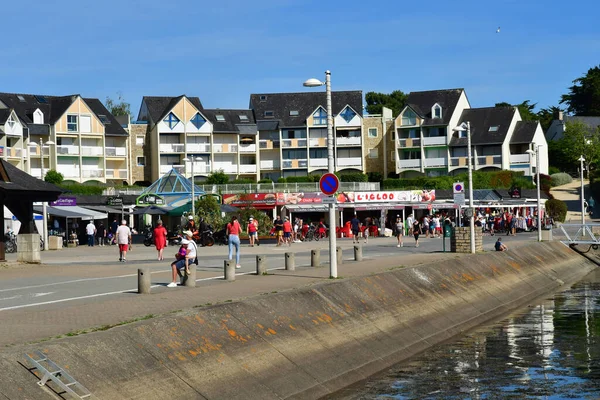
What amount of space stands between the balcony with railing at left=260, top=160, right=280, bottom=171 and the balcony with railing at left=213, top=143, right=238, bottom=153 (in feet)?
14.3

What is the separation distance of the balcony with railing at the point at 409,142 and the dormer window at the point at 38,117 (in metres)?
41.2

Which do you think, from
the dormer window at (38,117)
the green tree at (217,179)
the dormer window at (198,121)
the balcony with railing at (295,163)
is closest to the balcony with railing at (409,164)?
the balcony with railing at (295,163)

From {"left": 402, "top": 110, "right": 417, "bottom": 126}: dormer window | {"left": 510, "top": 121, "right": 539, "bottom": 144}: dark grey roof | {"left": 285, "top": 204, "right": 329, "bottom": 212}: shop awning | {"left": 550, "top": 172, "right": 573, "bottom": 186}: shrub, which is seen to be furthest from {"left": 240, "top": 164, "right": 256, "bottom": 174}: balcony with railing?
{"left": 285, "top": 204, "right": 329, "bottom": 212}: shop awning

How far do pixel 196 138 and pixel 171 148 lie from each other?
351 centimetres

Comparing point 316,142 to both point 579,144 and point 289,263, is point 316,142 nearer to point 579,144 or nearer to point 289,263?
point 579,144

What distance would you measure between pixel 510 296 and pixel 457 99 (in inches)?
3220

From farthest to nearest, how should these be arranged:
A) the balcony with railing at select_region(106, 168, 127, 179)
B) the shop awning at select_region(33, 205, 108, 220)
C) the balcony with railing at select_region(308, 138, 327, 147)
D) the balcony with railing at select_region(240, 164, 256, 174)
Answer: the balcony with railing at select_region(240, 164, 256, 174) → the balcony with railing at select_region(308, 138, 327, 147) → the balcony with railing at select_region(106, 168, 127, 179) → the shop awning at select_region(33, 205, 108, 220)

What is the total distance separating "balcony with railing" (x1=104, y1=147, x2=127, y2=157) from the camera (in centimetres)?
11019

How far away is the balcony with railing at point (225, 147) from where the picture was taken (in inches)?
4524

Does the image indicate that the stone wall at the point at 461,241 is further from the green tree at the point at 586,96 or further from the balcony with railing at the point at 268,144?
the green tree at the point at 586,96

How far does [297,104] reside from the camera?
119375 millimetres

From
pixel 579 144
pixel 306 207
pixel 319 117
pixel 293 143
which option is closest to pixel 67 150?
pixel 293 143

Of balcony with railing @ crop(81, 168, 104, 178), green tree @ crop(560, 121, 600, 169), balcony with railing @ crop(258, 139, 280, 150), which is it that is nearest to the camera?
balcony with railing @ crop(81, 168, 104, 178)

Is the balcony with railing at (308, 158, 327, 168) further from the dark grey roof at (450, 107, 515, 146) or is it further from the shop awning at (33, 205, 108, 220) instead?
the shop awning at (33, 205, 108, 220)
